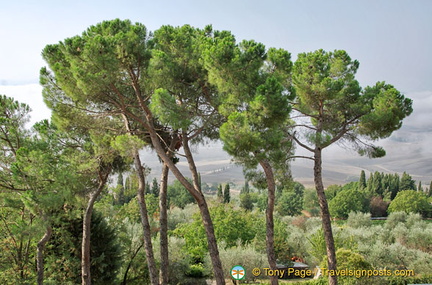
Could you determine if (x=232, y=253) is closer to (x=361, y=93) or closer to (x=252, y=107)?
(x=361, y=93)

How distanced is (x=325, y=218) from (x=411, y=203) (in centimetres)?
3883

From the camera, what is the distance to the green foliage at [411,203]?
42312 mm

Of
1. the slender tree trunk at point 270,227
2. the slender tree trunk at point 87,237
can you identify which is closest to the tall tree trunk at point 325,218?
the slender tree trunk at point 270,227

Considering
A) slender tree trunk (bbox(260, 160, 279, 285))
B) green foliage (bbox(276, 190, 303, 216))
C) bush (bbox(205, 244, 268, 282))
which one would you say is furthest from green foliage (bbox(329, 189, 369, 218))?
slender tree trunk (bbox(260, 160, 279, 285))

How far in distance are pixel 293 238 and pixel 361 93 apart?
1222 cm

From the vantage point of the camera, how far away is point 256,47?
7742mm

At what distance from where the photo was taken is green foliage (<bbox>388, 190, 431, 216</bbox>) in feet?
139

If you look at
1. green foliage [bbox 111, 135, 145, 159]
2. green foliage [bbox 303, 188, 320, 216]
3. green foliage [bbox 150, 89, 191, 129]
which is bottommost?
green foliage [bbox 303, 188, 320, 216]

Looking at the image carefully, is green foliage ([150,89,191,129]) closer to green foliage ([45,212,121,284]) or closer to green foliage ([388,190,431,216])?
green foliage ([45,212,121,284])

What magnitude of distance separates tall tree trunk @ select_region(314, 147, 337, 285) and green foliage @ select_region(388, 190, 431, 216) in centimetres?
3790

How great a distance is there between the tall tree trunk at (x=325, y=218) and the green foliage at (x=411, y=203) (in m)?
37.9

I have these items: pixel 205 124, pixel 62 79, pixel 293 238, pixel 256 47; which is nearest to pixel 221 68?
pixel 256 47

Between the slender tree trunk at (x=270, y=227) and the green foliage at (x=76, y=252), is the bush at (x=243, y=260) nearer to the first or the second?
the green foliage at (x=76, y=252)

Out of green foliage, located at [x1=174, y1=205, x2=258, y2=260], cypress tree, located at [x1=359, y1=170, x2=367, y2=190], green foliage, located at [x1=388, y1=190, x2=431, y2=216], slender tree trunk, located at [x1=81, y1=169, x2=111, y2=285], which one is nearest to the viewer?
slender tree trunk, located at [x1=81, y1=169, x2=111, y2=285]
